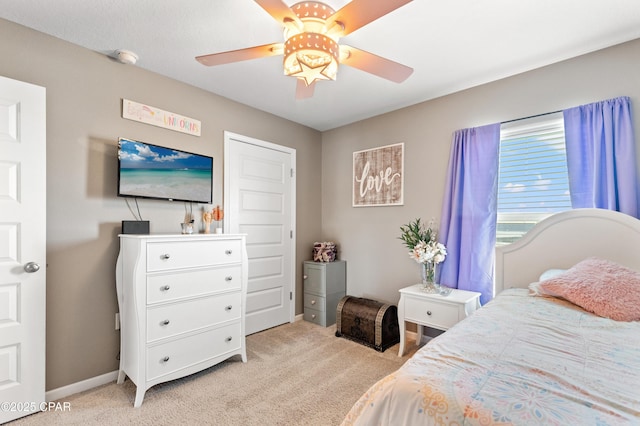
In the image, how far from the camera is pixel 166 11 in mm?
1822

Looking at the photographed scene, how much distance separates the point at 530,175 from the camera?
97.8 inches

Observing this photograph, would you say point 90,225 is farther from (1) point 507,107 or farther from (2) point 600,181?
(2) point 600,181

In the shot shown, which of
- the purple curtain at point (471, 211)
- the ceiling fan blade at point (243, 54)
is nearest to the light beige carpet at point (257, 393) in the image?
the purple curtain at point (471, 211)

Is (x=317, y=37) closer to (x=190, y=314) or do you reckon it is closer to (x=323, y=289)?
(x=190, y=314)

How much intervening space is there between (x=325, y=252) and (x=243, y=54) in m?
2.48

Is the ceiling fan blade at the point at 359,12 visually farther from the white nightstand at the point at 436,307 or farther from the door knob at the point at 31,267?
the door knob at the point at 31,267

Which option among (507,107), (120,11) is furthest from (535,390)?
(120,11)

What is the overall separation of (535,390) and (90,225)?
272 cm

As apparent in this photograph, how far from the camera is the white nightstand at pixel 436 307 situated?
2.40m

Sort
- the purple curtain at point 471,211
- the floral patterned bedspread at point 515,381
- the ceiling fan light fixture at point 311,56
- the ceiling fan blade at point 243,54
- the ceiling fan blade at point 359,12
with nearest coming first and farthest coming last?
the floral patterned bedspread at point 515,381, the ceiling fan blade at point 359,12, the ceiling fan light fixture at point 311,56, the ceiling fan blade at point 243,54, the purple curtain at point 471,211

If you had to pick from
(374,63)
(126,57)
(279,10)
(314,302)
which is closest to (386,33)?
(374,63)

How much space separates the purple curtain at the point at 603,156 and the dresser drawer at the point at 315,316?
2.61 meters

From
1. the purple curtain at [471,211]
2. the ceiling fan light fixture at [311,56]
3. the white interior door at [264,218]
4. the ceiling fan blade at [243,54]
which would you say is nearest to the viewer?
the ceiling fan light fixture at [311,56]

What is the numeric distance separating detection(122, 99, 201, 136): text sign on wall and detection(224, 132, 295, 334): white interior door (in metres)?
0.37
